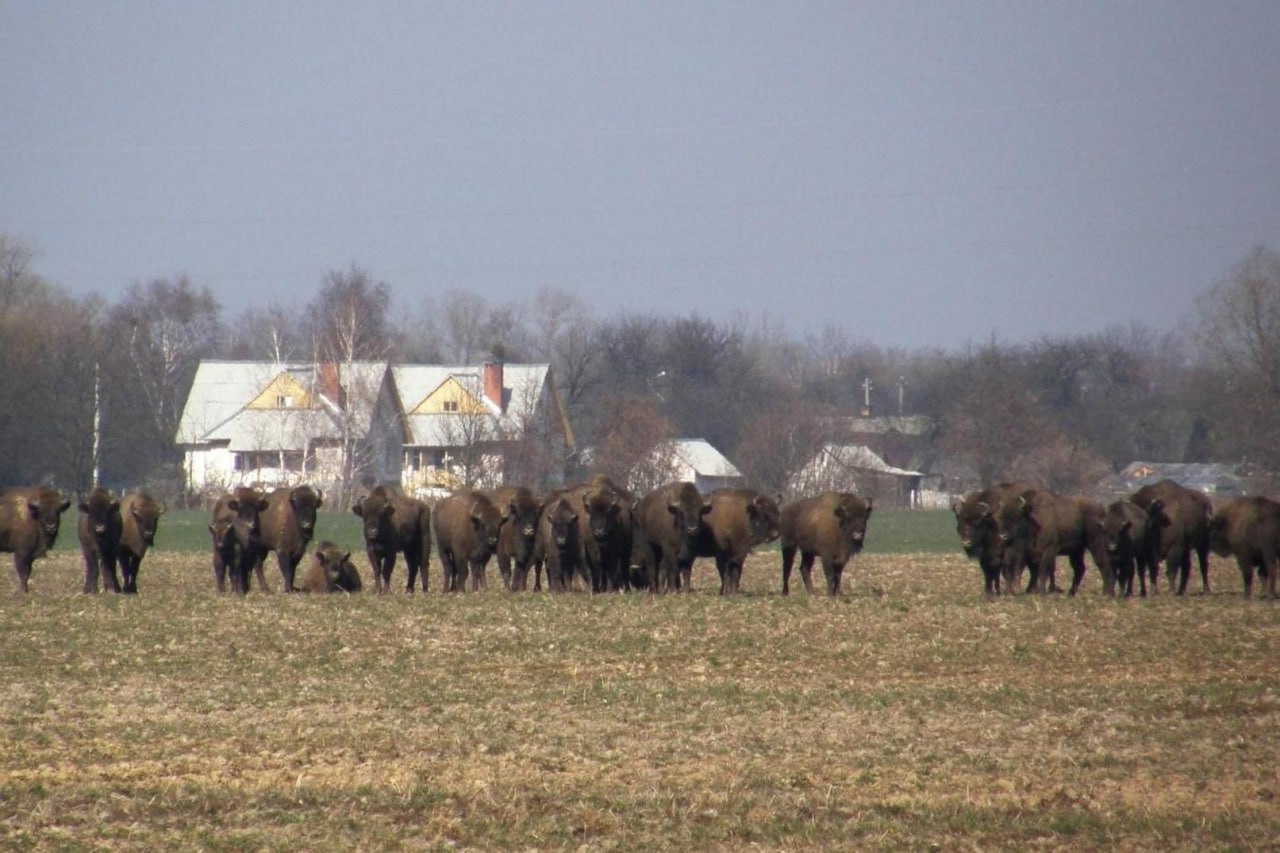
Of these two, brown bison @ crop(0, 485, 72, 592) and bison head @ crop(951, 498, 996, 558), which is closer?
bison head @ crop(951, 498, 996, 558)

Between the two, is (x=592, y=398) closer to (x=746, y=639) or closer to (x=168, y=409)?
(x=168, y=409)

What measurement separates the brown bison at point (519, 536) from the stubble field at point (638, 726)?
4.79 m

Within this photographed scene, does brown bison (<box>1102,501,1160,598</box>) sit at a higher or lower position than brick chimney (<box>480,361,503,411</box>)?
lower

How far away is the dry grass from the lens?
11047 millimetres

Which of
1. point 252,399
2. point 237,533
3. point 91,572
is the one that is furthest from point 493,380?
point 91,572

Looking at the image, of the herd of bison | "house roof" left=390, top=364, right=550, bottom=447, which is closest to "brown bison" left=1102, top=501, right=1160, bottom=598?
the herd of bison

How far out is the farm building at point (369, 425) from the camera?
247ft

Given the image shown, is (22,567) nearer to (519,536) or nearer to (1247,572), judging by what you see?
(519,536)

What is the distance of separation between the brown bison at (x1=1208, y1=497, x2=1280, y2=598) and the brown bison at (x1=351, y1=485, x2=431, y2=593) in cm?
1390

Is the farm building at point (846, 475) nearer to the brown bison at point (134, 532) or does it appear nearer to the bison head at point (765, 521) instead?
the bison head at point (765, 521)

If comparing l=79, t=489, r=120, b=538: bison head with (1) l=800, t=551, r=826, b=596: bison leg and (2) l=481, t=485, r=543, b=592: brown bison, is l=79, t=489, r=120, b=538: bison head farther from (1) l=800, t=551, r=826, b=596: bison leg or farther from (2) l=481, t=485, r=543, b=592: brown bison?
(1) l=800, t=551, r=826, b=596: bison leg

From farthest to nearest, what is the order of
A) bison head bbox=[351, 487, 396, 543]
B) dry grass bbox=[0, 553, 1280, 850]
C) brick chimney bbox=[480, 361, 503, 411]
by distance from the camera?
1. brick chimney bbox=[480, 361, 503, 411]
2. bison head bbox=[351, 487, 396, 543]
3. dry grass bbox=[0, 553, 1280, 850]

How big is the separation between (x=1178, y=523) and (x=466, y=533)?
12586 millimetres

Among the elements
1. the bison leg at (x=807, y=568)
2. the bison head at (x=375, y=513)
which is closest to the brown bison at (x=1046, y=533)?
the bison leg at (x=807, y=568)
